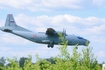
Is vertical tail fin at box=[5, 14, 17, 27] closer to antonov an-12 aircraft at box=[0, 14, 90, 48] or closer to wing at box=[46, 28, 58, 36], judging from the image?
antonov an-12 aircraft at box=[0, 14, 90, 48]

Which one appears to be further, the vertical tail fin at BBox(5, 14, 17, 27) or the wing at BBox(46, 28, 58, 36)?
the vertical tail fin at BBox(5, 14, 17, 27)

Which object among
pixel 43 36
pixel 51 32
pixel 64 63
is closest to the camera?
pixel 64 63

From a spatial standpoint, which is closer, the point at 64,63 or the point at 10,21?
the point at 64,63

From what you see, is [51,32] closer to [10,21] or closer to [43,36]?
[43,36]

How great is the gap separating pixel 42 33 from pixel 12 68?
78.1m

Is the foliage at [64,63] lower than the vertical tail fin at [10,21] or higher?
lower

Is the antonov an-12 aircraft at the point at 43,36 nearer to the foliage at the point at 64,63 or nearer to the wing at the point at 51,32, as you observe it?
the wing at the point at 51,32

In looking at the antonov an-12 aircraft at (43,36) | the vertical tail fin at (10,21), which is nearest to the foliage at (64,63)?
the antonov an-12 aircraft at (43,36)

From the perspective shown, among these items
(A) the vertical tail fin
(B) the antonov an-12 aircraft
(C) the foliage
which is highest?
(A) the vertical tail fin

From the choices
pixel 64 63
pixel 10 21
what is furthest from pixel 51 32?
pixel 64 63

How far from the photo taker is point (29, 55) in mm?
20797

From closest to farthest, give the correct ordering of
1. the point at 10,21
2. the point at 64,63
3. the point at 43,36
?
1. the point at 64,63
2. the point at 43,36
3. the point at 10,21

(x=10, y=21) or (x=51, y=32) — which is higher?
(x=10, y=21)

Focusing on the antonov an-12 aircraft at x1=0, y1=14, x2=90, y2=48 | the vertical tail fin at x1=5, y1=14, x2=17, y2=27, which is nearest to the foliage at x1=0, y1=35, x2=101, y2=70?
the antonov an-12 aircraft at x1=0, y1=14, x2=90, y2=48
